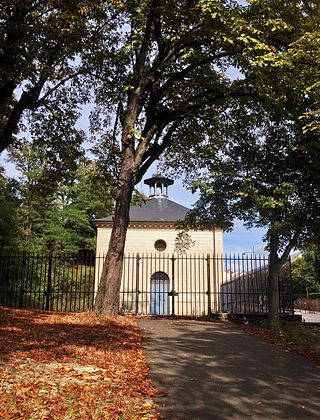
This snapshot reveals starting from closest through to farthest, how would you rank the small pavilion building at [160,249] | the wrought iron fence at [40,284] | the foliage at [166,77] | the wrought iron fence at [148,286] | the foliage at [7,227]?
the foliage at [166,77] → the wrought iron fence at [40,284] → the wrought iron fence at [148,286] → the foliage at [7,227] → the small pavilion building at [160,249]

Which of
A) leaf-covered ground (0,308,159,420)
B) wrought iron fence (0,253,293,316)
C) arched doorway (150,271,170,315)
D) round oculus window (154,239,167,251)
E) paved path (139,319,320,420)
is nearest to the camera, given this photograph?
leaf-covered ground (0,308,159,420)

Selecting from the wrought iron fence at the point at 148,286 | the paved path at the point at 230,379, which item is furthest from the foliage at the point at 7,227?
the paved path at the point at 230,379

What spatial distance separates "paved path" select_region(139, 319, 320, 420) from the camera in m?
4.65

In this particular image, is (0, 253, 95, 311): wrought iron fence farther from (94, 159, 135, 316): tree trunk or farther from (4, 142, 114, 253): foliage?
(4, 142, 114, 253): foliage

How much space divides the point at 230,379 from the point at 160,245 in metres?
26.3

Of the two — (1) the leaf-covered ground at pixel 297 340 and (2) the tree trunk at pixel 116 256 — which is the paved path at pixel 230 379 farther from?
(2) the tree trunk at pixel 116 256

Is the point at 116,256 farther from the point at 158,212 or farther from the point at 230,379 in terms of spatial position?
the point at 158,212

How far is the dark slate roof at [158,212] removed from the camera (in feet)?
106

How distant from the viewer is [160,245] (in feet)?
106

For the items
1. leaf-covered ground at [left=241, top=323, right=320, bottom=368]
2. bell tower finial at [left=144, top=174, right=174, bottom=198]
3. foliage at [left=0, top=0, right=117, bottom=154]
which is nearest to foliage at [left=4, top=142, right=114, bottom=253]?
bell tower finial at [left=144, top=174, right=174, bottom=198]

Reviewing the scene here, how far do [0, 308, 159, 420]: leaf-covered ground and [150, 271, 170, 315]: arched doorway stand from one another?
753 inches

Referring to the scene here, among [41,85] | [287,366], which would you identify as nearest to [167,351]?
[287,366]

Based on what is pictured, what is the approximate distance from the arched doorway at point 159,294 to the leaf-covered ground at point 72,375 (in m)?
19.1

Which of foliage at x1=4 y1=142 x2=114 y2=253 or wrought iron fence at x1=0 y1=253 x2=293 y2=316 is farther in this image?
foliage at x1=4 y1=142 x2=114 y2=253
